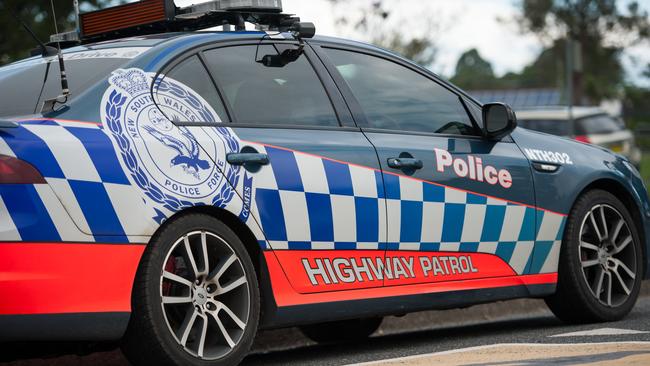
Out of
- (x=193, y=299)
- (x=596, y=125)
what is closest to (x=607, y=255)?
(x=193, y=299)

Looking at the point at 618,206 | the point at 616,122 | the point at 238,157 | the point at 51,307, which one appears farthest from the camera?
the point at 616,122

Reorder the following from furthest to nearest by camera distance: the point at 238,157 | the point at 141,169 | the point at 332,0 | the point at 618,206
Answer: the point at 332,0, the point at 618,206, the point at 238,157, the point at 141,169

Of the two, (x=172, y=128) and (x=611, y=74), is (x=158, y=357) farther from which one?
(x=611, y=74)

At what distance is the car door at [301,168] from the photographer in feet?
16.2

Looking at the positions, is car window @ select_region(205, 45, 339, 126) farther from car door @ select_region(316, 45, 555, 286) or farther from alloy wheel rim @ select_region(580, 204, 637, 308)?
alloy wheel rim @ select_region(580, 204, 637, 308)

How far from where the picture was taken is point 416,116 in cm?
602

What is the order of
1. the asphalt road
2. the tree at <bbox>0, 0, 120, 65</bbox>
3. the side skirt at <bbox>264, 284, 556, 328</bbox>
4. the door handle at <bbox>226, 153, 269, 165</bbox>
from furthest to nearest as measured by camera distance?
the tree at <bbox>0, 0, 120, 65</bbox> → the asphalt road → the side skirt at <bbox>264, 284, 556, 328</bbox> → the door handle at <bbox>226, 153, 269, 165</bbox>

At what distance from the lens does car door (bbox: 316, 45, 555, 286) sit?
5617mm

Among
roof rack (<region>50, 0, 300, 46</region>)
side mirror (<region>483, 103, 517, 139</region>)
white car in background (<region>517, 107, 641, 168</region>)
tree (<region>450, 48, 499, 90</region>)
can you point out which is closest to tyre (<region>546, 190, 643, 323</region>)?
side mirror (<region>483, 103, 517, 139</region>)

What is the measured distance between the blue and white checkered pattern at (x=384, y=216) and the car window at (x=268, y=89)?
0.24m

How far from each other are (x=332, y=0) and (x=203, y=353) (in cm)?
1857

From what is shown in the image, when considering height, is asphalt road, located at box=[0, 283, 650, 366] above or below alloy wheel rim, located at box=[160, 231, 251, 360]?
below

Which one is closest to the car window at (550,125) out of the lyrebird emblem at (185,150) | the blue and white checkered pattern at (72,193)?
the lyrebird emblem at (185,150)

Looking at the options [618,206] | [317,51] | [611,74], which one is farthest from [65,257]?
[611,74]
